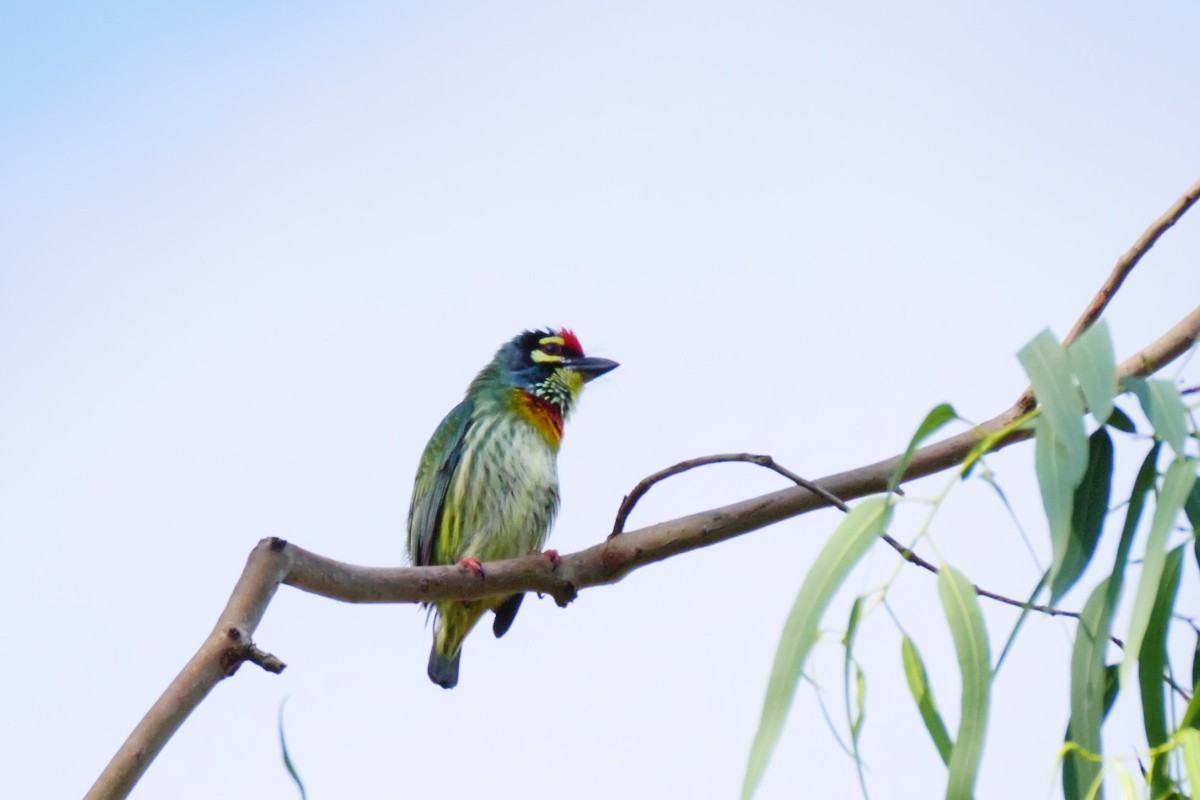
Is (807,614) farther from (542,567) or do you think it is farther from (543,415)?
(543,415)

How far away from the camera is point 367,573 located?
333 centimetres

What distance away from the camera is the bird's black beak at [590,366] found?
662 centimetres

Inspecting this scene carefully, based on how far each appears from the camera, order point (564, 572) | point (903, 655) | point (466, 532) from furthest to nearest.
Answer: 1. point (466, 532)
2. point (564, 572)
3. point (903, 655)

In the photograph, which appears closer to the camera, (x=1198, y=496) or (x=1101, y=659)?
(x=1101, y=659)

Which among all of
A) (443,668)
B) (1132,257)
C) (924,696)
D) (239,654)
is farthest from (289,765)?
(443,668)

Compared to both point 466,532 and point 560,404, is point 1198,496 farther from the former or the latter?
point 560,404

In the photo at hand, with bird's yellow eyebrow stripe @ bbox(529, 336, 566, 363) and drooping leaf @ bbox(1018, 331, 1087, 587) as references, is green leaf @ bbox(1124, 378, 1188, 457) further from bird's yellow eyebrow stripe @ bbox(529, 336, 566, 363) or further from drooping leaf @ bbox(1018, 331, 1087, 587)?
bird's yellow eyebrow stripe @ bbox(529, 336, 566, 363)

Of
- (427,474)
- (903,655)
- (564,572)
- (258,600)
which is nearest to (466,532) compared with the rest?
(427,474)

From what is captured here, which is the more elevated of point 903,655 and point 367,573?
point 367,573

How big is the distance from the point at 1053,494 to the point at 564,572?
1868mm

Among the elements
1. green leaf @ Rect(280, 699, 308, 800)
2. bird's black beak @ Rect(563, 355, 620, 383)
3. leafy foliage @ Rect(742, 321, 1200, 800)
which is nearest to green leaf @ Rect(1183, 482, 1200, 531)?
leafy foliage @ Rect(742, 321, 1200, 800)

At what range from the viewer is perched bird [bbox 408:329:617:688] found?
5754mm

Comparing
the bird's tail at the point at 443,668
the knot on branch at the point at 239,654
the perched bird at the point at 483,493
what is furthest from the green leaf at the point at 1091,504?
the bird's tail at the point at 443,668

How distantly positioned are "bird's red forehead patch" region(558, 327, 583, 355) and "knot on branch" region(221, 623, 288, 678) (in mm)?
4280
